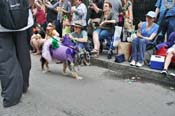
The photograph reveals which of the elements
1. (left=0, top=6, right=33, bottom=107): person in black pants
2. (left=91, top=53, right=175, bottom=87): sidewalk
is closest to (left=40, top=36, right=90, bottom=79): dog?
(left=91, top=53, right=175, bottom=87): sidewalk

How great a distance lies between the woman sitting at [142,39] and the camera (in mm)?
7793

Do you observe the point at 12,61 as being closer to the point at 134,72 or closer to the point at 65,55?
the point at 65,55

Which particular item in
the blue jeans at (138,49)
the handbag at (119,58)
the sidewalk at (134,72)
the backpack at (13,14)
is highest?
the backpack at (13,14)

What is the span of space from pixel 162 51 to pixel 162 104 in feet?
6.64

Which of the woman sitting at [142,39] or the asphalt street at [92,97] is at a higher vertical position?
the woman sitting at [142,39]

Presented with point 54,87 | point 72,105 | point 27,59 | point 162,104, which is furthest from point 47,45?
point 162,104

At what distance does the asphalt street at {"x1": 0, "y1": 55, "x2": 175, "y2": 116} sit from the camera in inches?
213

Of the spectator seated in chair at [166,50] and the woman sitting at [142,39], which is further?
the woman sitting at [142,39]

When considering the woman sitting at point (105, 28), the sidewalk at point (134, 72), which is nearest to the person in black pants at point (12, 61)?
the sidewalk at point (134, 72)

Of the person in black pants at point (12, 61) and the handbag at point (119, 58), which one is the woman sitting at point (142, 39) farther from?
the person in black pants at point (12, 61)

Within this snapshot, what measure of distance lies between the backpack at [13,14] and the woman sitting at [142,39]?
3.02 m

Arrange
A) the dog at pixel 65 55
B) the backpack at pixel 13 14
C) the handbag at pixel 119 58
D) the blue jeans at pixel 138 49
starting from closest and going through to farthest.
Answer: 1. the backpack at pixel 13 14
2. the dog at pixel 65 55
3. the blue jeans at pixel 138 49
4. the handbag at pixel 119 58

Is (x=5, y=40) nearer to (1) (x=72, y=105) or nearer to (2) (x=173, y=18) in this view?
(1) (x=72, y=105)

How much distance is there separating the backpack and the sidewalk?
2.87m
